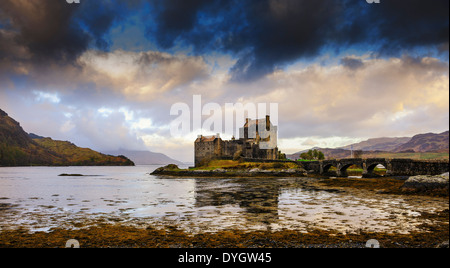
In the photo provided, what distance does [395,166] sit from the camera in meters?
61.5

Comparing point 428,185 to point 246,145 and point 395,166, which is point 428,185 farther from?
point 246,145

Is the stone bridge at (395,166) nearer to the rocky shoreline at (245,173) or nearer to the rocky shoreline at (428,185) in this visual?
the rocky shoreline at (245,173)

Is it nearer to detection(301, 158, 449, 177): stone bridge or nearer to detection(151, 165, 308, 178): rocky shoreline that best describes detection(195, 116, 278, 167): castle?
detection(151, 165, 308, 178): rocky shoreline

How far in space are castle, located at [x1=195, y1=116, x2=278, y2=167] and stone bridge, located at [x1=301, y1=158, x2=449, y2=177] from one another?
1837 cm

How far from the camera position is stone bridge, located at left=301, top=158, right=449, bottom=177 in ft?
166

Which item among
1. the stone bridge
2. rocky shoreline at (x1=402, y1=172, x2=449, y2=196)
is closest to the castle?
the stone bridge

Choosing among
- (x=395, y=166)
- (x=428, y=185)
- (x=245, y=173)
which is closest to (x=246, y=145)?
(x=245, y=173)

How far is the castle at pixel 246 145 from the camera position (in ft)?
329

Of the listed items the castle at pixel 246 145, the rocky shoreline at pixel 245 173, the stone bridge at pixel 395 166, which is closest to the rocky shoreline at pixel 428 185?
the stone bridge at pixel 395 166

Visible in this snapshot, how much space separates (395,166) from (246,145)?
164 ft
